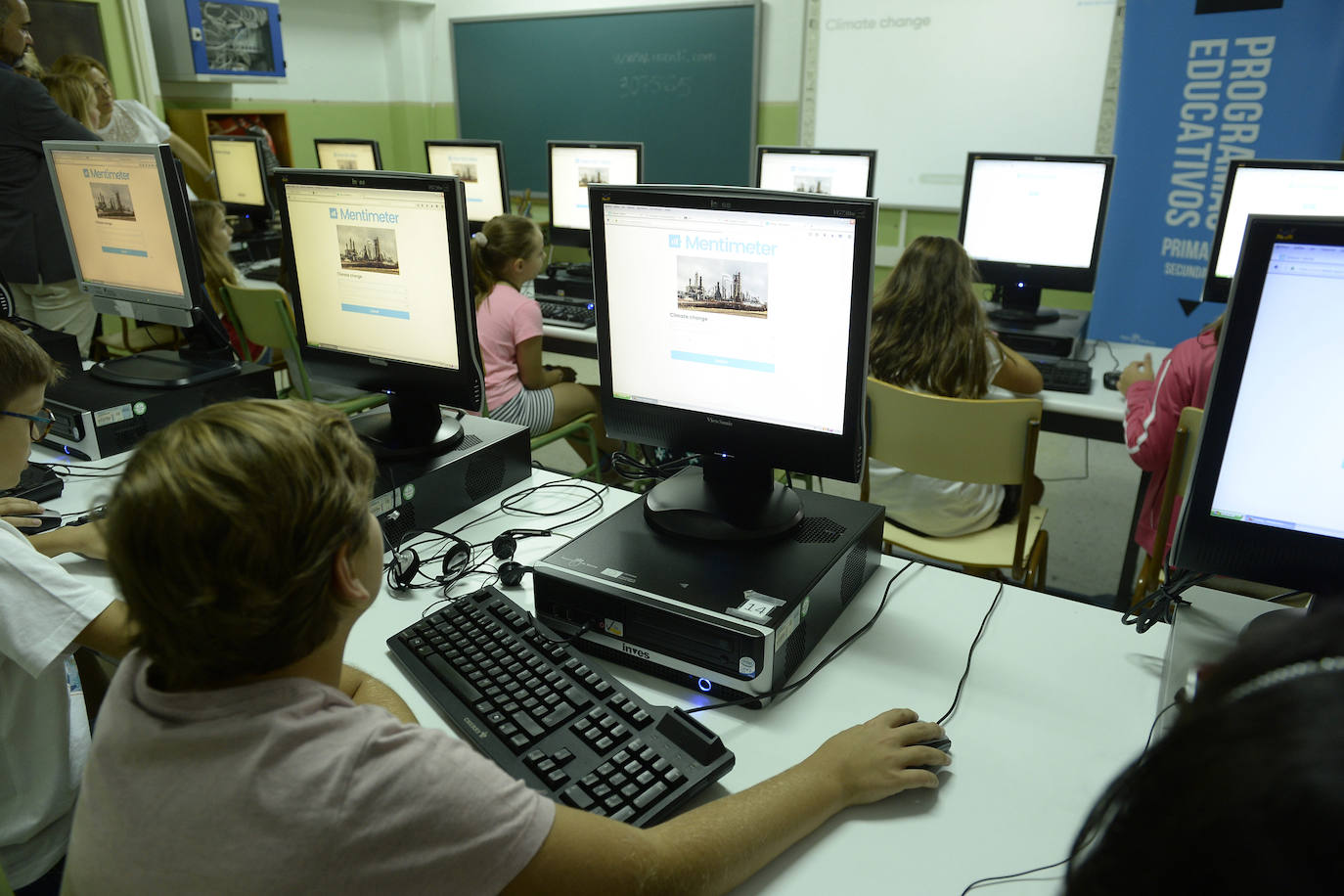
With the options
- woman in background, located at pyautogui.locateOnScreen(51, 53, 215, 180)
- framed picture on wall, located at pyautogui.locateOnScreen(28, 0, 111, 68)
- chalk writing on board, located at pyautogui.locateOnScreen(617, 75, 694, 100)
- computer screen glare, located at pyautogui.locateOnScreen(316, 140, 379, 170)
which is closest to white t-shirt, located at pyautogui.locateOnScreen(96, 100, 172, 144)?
woman in background, located at pyautogui.locateOnScreen(51, 53, 215, 180)

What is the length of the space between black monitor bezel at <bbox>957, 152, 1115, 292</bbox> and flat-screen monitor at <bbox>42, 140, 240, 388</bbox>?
2057 mm

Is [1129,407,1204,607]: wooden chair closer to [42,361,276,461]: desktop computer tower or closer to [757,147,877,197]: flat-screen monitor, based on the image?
[757,147,877,197]: flat-screen monitor

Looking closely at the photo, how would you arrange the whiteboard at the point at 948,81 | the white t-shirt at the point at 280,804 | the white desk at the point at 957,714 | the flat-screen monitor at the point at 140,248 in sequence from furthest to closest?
1. the whiteboard at the point at 948,81
2. the flat-screen monitor at the point at 140,248
3. the white desk at the point at 957,714
4. the white t-shirt at the point at 280,804

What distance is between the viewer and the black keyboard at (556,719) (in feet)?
2.74

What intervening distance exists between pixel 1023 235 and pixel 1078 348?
0.41 meters

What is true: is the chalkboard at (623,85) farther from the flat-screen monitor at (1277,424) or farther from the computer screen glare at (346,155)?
the flat-screen monitor at (1277,424)

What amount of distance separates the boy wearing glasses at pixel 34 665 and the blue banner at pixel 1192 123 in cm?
387

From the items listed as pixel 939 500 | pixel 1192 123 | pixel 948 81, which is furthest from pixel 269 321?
pixel 1192 123

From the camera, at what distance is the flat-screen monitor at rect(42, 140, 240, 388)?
5.87 ft

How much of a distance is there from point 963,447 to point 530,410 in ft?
4.69

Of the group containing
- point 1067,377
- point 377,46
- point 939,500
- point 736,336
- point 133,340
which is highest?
point 377,46

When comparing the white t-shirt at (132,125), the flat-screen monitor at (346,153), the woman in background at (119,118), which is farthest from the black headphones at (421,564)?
the flat-screen monitor at (346,153)

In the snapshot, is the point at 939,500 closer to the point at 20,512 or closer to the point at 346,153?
the point at 20,512

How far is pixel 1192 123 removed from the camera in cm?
368
